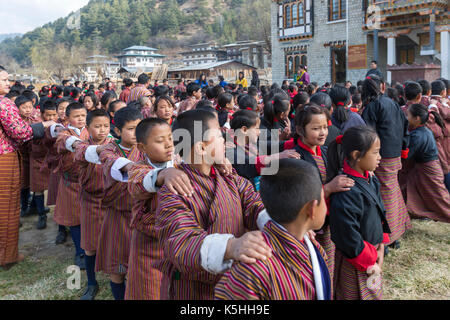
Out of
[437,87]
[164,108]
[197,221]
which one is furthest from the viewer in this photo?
[437,87]

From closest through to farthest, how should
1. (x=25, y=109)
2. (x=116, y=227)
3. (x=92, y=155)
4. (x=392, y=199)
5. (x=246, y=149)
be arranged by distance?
(x=92, y=155) < (x=116, y=227) < (x=246, y=149) < (x=392, y=199) < (x=25, y=109)

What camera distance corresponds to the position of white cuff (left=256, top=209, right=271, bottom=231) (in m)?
1.48

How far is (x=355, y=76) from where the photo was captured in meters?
18.3

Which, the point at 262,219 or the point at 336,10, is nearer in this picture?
the point at 262,219

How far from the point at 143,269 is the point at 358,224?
1.21 meters

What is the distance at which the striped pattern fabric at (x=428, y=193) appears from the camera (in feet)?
12.5

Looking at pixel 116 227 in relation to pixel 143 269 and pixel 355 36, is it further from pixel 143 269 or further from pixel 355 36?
pixel 355 36

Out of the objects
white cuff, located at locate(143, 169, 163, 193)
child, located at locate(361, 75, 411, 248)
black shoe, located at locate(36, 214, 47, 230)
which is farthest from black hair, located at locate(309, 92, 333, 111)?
black shoe, located at locate(36, 214, 47, 230)

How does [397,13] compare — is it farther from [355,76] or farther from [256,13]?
[256,13]

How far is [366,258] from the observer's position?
2.04m

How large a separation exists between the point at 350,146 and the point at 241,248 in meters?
1.29

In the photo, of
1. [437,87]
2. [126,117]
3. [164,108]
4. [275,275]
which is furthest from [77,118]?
[437,87]
